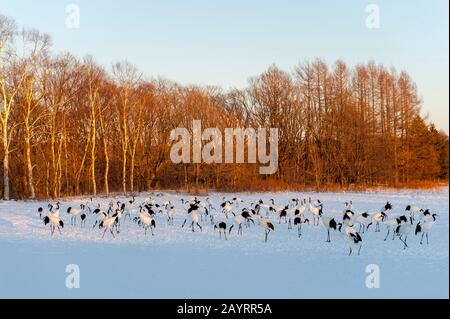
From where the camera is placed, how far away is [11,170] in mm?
32469

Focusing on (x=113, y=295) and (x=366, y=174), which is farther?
(x=366, y=174)

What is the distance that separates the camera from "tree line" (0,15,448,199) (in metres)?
32.4

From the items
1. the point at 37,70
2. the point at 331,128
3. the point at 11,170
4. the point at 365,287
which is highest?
the point at 37,70

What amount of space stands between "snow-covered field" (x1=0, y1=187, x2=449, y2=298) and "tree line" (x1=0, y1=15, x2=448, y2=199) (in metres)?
19.5

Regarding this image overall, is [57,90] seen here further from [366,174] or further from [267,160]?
[366,174]

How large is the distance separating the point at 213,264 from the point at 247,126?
33652 millimetres

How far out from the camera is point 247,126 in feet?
138

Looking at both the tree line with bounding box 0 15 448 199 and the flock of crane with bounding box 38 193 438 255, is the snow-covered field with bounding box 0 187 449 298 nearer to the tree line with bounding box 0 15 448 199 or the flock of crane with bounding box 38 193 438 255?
the flock of crane with bounding box 38 193 438 255

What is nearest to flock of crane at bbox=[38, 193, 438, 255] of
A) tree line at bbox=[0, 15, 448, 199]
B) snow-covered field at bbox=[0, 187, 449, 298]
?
snow-covered field at bbox=[0, 187, 449, 298]

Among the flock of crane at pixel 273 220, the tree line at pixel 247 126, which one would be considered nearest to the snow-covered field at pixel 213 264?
the flock of crane at pixel 273 220

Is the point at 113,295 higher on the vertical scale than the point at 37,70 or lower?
lower

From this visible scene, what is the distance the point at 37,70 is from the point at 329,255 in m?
24.6

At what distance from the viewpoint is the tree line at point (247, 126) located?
3241 cm
